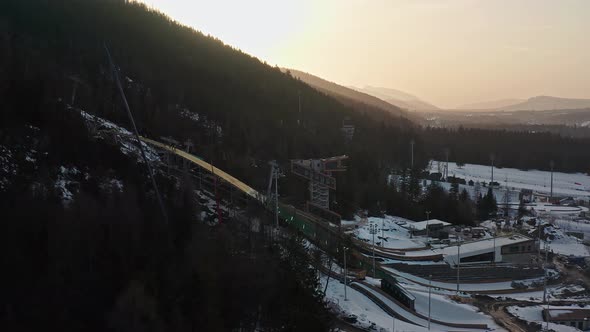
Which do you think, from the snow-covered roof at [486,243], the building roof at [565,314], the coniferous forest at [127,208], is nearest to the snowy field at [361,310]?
the coniferous forest at [127,208]

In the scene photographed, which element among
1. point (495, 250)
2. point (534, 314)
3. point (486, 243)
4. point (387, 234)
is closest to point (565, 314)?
point (534, 314)

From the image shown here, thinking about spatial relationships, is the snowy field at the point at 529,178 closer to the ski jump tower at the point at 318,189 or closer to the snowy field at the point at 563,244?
the snowy field at the point at 563,244

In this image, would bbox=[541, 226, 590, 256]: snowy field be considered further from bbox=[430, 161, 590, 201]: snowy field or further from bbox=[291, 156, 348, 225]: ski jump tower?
bbox=[430, 161, 590, 201]: snowy field

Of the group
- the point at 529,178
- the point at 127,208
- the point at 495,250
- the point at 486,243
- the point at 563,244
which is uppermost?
the point at 127,208

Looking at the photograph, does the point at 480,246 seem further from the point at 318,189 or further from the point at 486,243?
the point at 318,189

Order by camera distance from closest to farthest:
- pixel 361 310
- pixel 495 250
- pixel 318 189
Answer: pixel 361 310 < pixel 495 250 < pixel 318 189

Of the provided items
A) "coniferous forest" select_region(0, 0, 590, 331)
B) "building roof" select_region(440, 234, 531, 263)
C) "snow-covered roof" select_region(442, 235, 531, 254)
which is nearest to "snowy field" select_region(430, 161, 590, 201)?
"coniferous forest" select_region(0, 0, 590, 331)
